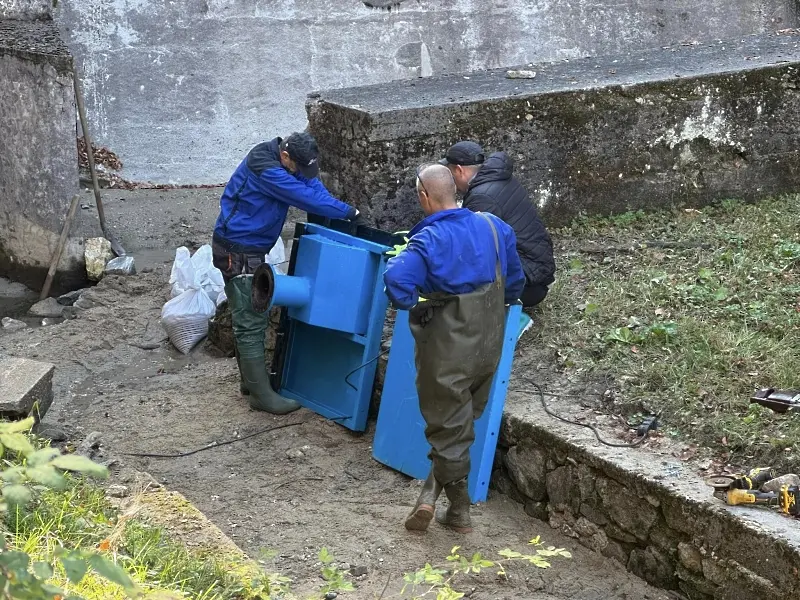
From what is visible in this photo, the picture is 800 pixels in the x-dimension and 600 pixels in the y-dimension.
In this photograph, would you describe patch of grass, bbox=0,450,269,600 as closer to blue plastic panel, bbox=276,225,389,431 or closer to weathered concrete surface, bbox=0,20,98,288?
blue plastic panel, bbox=276,225,389,431

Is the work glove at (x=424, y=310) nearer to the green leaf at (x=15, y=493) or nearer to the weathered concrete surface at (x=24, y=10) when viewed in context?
the green leaf at (x=15, y=493)

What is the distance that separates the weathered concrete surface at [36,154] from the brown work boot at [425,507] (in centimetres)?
470

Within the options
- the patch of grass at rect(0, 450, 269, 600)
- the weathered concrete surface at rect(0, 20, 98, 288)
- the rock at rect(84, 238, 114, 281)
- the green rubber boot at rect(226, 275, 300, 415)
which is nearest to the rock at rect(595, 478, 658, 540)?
the patch of grass at rect(0, 450, 269, 600)

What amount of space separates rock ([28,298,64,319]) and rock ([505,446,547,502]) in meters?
4.38

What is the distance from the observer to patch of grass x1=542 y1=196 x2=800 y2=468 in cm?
455

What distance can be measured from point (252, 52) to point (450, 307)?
7.03 metres

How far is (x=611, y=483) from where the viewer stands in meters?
4.45

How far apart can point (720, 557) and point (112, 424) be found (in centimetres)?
373

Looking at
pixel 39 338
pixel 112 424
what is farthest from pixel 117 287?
pixel 112 424

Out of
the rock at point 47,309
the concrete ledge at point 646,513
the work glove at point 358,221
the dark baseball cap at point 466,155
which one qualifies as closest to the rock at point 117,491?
the concrete ledge at point 646,513

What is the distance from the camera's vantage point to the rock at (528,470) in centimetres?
486

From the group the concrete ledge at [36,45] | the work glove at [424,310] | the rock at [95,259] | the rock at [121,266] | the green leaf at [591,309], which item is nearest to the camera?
the work glove at [424,310]

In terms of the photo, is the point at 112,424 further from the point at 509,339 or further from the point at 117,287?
the point at 509,339

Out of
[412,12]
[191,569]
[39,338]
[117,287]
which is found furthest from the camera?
[412,12]
